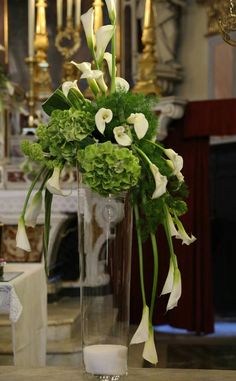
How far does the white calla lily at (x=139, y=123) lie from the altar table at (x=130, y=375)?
53 cm

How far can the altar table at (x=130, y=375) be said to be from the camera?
1.78 meters

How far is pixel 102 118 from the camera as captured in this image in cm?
168

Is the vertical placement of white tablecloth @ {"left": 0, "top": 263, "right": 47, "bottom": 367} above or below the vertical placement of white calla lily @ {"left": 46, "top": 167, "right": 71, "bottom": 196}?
below

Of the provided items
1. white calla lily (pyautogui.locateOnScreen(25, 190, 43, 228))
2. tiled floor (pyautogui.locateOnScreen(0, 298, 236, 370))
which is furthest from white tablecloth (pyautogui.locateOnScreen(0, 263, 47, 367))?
white calla lily (pyautogui.locateOnScreen(25, 190, 43, 228))

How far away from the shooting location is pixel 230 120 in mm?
7266

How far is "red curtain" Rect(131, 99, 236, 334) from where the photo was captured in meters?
7.32

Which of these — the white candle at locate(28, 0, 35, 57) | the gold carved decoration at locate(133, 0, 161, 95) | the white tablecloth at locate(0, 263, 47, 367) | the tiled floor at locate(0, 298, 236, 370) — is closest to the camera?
the white tablecloth at locate(0, 263, 47, 367)

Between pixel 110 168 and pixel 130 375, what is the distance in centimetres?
50

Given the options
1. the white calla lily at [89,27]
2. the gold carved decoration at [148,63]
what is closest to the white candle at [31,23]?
the gold carved decoration at [148,63]

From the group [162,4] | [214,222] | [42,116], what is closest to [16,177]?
[42,116]

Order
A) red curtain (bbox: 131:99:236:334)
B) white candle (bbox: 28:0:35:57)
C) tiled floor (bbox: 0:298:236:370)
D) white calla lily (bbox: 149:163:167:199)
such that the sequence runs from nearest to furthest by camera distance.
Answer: white calla lily (bbox: 149:163:167:199)
tiled floor (bbox: 0:298:236:370)
white candle (bbox: 28:0:35:57)
red curtain (bbox: 131:99:236:334)

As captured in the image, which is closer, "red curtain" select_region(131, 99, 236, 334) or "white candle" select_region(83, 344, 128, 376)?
"white candle" select_region(83, 344, 128, 376)

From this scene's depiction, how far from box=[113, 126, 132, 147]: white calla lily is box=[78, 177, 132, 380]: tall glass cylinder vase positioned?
0.11 meters

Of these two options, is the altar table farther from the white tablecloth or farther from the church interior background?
the church interior background
